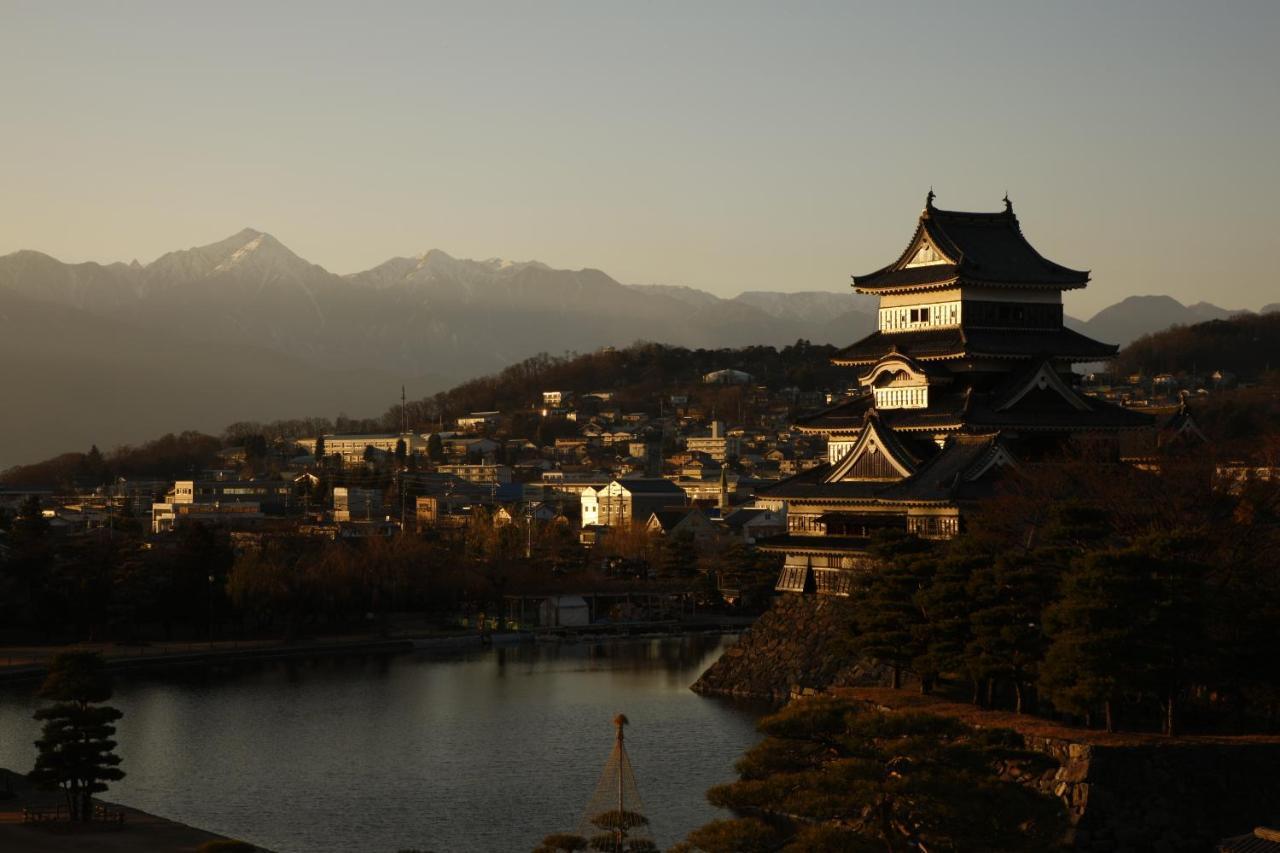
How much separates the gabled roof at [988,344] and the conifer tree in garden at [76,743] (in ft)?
72.3

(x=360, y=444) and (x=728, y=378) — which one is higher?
(x=728, y=378)

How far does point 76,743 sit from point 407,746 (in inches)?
352

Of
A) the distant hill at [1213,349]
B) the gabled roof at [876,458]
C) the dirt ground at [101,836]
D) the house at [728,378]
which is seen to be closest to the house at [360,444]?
the house at [728,378]

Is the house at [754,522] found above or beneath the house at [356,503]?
beneath

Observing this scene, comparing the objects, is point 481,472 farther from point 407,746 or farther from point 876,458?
point 407,746

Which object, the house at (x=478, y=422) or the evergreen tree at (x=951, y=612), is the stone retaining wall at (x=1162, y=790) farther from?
the house at (x=478, y=422)

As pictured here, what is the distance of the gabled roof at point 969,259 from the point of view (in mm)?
45531

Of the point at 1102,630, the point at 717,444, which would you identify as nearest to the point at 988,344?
the point at 1102,630

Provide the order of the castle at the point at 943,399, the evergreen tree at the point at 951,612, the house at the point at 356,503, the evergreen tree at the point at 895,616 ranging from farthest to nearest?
the house at the point at 356,503
the castle at the point at 943,399
the evergreen tree at the point at 895,616
the evergreen tree at the point at 951,612

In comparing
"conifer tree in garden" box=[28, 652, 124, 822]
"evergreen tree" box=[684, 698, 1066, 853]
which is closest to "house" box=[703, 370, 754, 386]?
"conifer tree in garden" box=[28, 652, 124, 822]

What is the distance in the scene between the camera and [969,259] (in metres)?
45.7

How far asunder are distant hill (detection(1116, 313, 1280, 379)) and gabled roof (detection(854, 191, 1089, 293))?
104761 millimetres

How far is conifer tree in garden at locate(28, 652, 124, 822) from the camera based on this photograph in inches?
1228

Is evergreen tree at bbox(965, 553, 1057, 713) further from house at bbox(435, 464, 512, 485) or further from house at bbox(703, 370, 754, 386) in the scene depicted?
house at bbox(703, 370, 754, 386)
